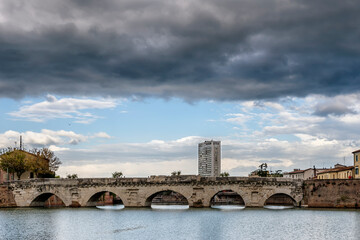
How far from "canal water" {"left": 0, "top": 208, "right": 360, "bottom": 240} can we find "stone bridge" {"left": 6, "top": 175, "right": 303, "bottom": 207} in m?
4.72

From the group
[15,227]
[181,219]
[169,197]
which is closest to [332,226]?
[181,219]

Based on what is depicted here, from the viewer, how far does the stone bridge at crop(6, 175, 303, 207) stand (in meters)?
54.4

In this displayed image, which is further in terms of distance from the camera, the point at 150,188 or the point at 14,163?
the point at 14,163

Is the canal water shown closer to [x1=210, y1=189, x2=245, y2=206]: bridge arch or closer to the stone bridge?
the stone bridge

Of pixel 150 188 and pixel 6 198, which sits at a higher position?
pixel 150 188

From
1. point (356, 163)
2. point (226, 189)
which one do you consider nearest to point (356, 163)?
point (356, 163)

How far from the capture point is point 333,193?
53.9 metres

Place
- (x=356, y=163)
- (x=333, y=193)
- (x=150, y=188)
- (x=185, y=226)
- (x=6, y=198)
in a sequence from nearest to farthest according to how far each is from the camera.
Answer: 1. (x=185, y=226)
2. (x=333, y=193)
3. (x=150, y=188)
4. (x=6, y=198)
5. (x=356, y=163)

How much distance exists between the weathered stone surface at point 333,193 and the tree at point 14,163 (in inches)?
1603

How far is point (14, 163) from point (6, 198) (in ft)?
33.8

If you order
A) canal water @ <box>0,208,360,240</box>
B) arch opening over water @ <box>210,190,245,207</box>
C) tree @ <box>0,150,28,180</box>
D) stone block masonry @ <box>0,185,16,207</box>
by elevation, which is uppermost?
tree @ <box>0,150,28,180</box>

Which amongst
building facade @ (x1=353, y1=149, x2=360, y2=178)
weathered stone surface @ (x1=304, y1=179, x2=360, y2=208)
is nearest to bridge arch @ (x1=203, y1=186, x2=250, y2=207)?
weathered stone surface @ (x1=304, y1=179, x2=360, y2=208)

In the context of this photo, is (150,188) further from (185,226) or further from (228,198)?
(228,198)

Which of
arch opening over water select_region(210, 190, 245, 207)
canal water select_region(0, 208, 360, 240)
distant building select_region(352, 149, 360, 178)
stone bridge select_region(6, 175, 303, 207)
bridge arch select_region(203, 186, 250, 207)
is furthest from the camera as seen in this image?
arch opening over water select_region(210, 190, 245, 207)
